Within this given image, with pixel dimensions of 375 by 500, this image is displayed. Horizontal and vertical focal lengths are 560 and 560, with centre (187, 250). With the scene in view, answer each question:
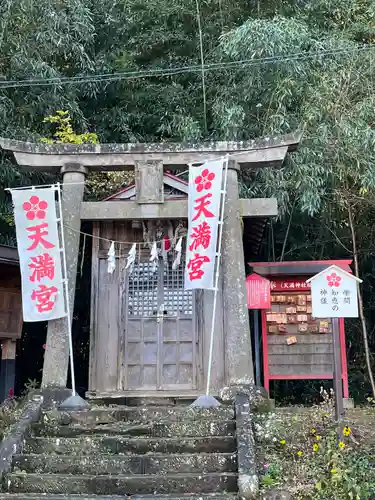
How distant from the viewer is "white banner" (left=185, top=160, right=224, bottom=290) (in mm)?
8398

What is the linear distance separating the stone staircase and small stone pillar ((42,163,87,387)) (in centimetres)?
106

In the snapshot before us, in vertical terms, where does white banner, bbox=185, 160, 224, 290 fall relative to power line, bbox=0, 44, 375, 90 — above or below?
below

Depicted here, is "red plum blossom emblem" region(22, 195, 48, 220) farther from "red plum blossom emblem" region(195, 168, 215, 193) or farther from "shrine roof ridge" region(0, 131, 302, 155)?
"red plum blossom emblem" region(195, 168, 215, 193)

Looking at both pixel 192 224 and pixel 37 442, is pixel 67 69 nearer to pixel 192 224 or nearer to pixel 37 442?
pixel 192 224

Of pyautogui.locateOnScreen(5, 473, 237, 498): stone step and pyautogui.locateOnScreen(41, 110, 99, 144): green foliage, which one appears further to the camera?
pyautogui.locateOnScreen(41, 110, 99, 144): green foliage

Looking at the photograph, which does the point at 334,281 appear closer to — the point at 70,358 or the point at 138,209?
the point at 138,209

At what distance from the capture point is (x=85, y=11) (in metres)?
11.9

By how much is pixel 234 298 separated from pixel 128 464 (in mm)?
3188

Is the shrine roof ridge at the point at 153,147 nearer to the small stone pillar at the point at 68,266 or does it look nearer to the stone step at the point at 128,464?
the small stone pillar at the point at 68,266

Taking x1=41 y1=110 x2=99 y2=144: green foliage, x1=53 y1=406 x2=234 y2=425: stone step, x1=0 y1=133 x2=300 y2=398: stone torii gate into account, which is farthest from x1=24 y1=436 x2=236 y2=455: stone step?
x1=41 y1=110 x2=99 y2=144: green foliage

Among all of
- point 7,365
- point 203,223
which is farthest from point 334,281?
point 7,365

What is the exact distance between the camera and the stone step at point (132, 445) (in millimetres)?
6457

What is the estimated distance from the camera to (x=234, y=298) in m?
8.51

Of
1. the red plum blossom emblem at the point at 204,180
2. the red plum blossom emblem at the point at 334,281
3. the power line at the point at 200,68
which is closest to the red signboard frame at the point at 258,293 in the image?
the red plum blossom emblem at the point at 204,180
